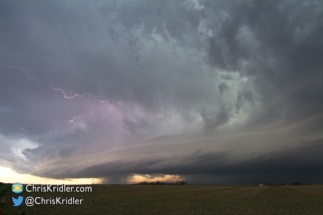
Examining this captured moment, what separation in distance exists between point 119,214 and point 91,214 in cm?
326

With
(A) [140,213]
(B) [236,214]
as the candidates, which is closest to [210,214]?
(B) [236,214]

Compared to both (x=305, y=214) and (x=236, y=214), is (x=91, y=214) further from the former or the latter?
(x=305, y=214)

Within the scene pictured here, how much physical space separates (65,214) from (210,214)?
16.8m

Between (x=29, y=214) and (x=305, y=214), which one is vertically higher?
(x=29, y=214)

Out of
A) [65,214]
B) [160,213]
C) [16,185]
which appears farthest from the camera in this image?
[16,185]

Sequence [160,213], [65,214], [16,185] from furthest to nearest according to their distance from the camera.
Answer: [16,185] → [160,213] → [65,214]

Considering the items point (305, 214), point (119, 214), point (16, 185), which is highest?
point (16, 185)

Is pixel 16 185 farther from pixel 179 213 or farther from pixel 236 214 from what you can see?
pixel 236 214

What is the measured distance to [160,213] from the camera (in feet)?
109

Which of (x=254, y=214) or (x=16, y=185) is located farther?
(x=16, y=185)

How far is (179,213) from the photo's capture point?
108 ft

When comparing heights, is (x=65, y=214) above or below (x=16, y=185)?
below

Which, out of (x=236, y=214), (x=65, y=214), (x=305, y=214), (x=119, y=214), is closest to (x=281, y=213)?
(x=305, y=214)

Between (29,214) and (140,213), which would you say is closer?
(29,214)
